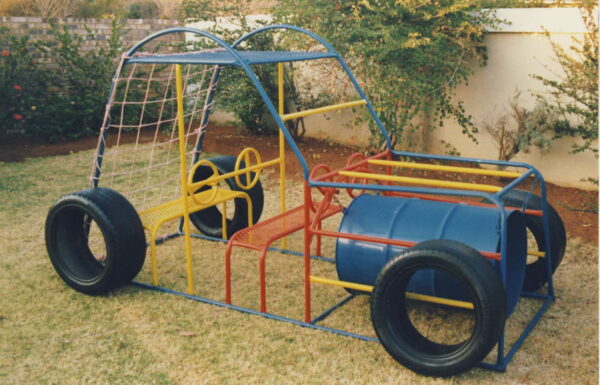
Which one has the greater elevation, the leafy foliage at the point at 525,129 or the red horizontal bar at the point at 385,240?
the leafy foliage at the point at 525,129

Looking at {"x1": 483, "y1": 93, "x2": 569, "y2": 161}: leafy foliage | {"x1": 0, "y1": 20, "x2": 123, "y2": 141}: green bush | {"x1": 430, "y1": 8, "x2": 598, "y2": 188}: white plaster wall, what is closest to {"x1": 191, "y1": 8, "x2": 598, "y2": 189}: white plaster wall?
{"x1": 430, "y1": 8, "x2": 598, "y2": 188}: white plaster wall

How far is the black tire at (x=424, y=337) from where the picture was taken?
3.49 meters

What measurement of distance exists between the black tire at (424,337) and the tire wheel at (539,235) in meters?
1.27

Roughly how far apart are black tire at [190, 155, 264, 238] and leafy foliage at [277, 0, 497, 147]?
2.19 meters

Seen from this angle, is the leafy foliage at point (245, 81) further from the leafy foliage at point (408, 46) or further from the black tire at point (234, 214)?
the black tire at point (234, 214)

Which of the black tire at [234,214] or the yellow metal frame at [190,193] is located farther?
the black tire at [234,214]

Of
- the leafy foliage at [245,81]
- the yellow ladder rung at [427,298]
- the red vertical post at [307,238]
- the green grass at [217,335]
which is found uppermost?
the leafy foliage at [245,81]

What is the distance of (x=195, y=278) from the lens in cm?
525

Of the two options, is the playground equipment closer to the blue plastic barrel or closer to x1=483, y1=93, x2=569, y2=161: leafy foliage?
the blue plastic barrel

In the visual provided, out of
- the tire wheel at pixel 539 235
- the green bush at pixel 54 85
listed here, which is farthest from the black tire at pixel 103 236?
the green bush at pixel 54 85

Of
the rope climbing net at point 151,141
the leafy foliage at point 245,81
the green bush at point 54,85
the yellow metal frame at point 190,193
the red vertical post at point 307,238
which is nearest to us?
the red vertical post at point 307,238

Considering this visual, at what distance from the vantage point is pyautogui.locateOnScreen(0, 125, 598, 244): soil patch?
657 cm

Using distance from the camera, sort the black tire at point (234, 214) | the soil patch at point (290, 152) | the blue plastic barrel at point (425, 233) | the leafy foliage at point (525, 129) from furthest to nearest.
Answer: the leafy foliage at point (525, 129)
the soil patch at point (290, 152)
the black tire at point (234, 214)
the blue plastic barrel at point (425, 233)

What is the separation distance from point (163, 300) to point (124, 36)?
27.8 feet
